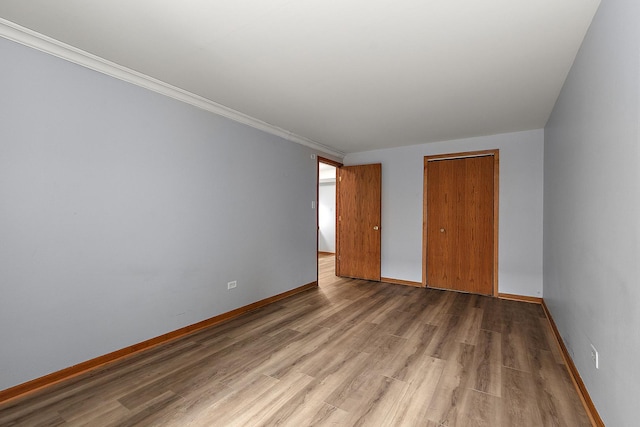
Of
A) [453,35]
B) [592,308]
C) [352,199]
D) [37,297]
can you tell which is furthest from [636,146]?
[352,199]

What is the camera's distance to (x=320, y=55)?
2127 millimetres

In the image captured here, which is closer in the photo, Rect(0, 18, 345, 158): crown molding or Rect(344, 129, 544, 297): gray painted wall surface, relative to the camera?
Rect(0, 18, 345, 158): crown molding

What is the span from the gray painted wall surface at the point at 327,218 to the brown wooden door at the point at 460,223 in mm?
4389

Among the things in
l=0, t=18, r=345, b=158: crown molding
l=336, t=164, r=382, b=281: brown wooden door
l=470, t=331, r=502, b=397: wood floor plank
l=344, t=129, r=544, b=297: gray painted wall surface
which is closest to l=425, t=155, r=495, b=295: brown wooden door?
l=344, t=129, r=544, b=297: gray painted wall surface

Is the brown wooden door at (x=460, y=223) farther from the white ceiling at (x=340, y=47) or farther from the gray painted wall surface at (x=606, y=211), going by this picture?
the gray painted wall surface at (x=606, y=211)

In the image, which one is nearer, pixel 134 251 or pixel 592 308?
pixel 592 308

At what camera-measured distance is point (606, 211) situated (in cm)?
152

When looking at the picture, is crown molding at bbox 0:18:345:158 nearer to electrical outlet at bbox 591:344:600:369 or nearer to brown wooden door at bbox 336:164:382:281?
brown wooden door at bbox 336:164:382:281

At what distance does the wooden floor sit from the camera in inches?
67.0

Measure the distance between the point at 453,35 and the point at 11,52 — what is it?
2.91m

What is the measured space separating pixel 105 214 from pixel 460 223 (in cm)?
454

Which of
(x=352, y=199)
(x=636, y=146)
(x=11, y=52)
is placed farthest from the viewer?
(x=352, y=199)

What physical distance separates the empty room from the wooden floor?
0.02 meters

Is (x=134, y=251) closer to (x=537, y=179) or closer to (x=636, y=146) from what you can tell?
(x=636, y=146)
